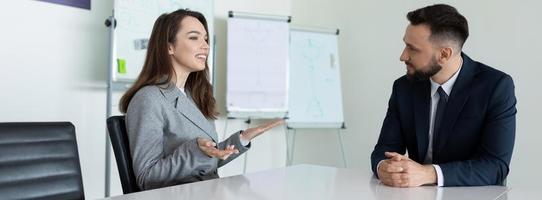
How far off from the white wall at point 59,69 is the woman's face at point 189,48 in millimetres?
1257

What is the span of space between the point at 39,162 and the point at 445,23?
146cm

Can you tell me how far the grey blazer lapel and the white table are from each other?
1.01 feet

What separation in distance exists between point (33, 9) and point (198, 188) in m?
1.90

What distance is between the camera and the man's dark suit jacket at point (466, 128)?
1607mm

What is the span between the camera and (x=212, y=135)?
1871mm

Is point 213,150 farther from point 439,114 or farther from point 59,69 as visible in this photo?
point 59,69

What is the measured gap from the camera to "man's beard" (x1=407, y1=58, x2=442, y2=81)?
1.85m

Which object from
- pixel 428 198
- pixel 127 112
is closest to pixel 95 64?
pixel 127 112

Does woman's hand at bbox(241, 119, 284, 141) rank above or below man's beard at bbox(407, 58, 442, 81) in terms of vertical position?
below

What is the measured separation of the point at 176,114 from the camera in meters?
1.75

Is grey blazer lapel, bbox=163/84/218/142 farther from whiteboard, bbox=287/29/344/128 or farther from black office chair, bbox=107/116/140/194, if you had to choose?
whiteboard, bbox=287/29/344/128

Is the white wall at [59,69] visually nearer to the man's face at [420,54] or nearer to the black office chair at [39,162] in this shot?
the black office chair at [39,162]

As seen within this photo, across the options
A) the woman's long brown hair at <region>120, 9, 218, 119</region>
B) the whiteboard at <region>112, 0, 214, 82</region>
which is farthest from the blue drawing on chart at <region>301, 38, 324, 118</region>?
the woman's long brown hair at <region>120, 9, 218, 119</region>

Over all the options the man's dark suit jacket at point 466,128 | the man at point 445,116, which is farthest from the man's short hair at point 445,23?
the man's dark suit jacket at point 466,128
